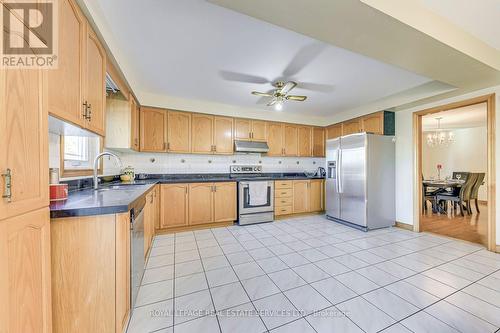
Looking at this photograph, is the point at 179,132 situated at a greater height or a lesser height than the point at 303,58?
lesser

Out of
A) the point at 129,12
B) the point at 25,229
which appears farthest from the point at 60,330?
the point at 129,12

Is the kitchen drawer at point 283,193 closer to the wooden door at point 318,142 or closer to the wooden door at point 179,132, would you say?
the wooden door at point 318,142

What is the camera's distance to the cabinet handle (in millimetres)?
718

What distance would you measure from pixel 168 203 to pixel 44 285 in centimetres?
240

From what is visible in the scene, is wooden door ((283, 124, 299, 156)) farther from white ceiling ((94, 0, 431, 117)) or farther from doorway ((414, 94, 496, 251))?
doorway ((414, 94, 496, 251))

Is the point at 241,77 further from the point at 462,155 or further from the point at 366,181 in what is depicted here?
the point at 462,155

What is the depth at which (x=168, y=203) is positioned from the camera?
3.31 m

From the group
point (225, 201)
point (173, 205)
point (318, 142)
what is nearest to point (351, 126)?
point (318, 142)

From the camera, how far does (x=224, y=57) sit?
2.27 meters

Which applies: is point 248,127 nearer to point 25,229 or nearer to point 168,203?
point 168,203

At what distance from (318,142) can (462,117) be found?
12.2 feet

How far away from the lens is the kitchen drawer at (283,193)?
13.6 feet

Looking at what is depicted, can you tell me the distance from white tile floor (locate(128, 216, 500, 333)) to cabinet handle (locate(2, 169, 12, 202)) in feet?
3.92

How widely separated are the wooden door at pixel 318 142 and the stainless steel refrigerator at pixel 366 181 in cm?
103
